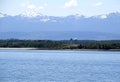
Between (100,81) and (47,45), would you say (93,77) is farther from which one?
(47,45)

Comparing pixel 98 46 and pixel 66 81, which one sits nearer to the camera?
pixel 66 81

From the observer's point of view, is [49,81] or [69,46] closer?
[49,81]

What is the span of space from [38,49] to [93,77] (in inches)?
3450

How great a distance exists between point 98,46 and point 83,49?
4339mm

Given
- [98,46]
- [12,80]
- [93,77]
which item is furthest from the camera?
[98,46]

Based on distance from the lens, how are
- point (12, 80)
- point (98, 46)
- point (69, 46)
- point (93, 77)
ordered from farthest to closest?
point (69, 46), point (98, 46), point (93, 77), point (12, 80)

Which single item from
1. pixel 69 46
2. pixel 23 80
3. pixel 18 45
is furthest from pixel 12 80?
pixel 18 45

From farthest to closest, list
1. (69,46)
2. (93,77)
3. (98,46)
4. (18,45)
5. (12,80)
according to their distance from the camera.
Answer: (18,45) → (69,46) → (98,46) → (93,77) → (12,80)

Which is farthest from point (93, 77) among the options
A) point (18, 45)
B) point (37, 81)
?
point (18, 45)

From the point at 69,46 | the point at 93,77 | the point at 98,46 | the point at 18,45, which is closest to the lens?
the point at 93,77

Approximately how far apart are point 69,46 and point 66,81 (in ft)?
284

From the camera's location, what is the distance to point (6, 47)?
12394 centimetres

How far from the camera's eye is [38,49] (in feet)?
405

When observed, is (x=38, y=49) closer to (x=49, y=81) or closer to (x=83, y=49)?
(x=83, y=49)
